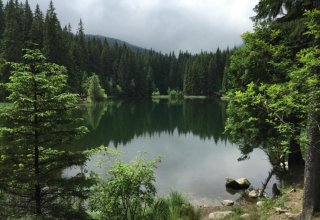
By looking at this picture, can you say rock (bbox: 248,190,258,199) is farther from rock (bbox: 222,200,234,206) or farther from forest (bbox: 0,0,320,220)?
forest (bbox: 0,0,320,220)

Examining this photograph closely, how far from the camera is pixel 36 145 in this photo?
8898mm

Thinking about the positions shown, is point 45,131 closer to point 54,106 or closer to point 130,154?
point 54,106

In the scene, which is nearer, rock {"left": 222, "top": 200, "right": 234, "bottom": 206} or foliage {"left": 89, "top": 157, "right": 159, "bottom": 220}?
foliage {"left": 89, "top": 157, "right": 159, "bottom": 220}

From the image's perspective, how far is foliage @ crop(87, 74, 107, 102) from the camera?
82.0 m

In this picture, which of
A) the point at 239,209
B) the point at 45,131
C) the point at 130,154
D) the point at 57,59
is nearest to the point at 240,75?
the point at 239,209

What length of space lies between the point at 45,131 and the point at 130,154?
1981 centimetres

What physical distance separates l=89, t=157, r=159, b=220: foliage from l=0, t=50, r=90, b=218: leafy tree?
50 centimetres

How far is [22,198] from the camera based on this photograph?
9242 mm

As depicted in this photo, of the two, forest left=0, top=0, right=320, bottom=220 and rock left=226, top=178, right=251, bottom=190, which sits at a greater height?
forest left=0, top=0, right=320, bottom=220

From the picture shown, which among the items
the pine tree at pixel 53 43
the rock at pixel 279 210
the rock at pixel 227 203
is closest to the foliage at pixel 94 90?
the pine tree at pixel 53 43

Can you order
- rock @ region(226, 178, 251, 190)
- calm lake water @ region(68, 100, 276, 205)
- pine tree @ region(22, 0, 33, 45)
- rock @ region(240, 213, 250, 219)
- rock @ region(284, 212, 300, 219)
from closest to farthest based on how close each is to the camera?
rock @ region(284, 212, 300, 219)
rock @ region(240, 213, 250, 219)
rock @ region(226, 178, 251, 190)
calm lake water @ region(68, 100, 276, 205)
pine tree @ region(22, 0, 33, 45)

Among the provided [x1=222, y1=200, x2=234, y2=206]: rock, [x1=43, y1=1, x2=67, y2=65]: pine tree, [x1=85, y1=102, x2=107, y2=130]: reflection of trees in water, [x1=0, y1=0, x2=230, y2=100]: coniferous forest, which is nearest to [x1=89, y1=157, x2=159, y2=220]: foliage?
[x1=222, y1=200, x2=234, y2=206]: rock

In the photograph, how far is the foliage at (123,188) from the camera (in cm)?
928

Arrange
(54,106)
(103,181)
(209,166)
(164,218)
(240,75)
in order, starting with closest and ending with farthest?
(54,106), (103,181), (164,218), (240,75), (209,166)
